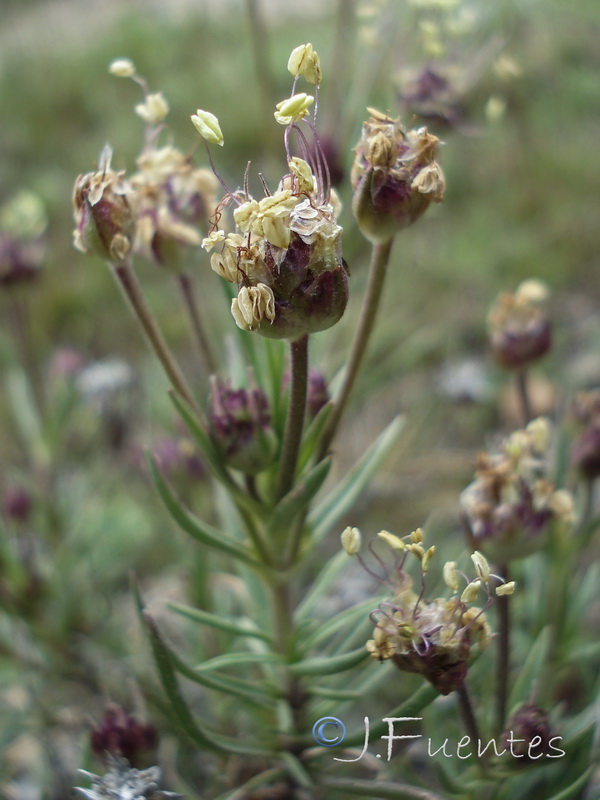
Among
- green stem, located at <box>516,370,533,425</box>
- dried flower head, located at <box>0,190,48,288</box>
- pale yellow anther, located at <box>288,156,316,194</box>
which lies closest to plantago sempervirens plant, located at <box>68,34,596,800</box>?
pale yellow anther, located at <box>288,156,316,194</box>

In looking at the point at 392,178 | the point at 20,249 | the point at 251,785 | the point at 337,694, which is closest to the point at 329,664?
the point at 337,694

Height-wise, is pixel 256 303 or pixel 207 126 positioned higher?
pixel 207 126

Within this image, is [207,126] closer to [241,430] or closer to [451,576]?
[241,430]

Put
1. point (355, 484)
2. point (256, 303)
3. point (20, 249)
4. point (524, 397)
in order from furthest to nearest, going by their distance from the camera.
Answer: point (20, 249) < point (524, 397) < point (355, 484) < point (256, 303)

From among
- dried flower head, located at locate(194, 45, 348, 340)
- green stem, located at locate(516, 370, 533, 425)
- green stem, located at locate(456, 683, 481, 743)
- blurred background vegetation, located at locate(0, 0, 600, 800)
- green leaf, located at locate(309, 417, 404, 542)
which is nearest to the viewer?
dried flower head, located at locate(194, 45, 348, 340)

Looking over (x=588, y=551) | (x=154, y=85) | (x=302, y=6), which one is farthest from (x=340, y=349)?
(x=302, y=6)

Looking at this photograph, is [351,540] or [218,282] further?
[218,282]

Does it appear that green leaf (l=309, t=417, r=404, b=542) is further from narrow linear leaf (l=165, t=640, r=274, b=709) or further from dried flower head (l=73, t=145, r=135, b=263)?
dried flower head (l=73, t=145, r=135, b=263)
